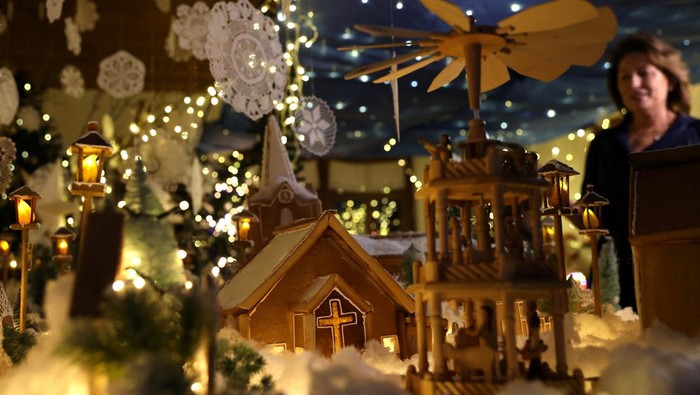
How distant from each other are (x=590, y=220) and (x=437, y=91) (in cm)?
460

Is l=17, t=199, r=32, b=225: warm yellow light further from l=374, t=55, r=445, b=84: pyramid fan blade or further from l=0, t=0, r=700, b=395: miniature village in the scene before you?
l=374, t=55, r=445, b=84: pyramid fan blade

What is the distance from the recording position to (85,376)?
2357mm

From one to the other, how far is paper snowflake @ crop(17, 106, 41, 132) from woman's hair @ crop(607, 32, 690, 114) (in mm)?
5910

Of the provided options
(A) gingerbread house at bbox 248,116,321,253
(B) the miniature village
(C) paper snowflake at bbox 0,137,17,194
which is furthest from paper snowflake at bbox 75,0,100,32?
(B) the miniature village

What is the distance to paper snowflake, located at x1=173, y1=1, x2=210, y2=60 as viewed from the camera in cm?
609

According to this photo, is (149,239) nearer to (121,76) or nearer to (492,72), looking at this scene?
(492,72)

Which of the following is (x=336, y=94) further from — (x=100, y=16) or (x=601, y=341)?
(x=601, y=341)

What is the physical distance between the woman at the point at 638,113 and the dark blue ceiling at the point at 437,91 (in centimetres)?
47

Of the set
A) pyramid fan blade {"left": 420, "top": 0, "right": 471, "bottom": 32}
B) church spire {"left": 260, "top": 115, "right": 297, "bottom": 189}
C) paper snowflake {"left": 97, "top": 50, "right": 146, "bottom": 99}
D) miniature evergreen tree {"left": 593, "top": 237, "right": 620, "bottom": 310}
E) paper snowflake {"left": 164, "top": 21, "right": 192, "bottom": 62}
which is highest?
paper snowflake {"left": 164, "top": 21, "right": 192, "bottom": 62}

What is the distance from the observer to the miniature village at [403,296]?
2.31 metres

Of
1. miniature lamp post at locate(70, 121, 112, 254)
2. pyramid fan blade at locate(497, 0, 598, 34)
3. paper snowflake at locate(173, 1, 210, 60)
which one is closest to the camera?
pyramid fan blade at locate(497, 0, 598, 34)

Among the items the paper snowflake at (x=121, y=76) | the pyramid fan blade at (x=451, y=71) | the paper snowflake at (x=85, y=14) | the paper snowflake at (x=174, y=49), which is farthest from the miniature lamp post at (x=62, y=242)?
the pyramid fan blade at (x=451, y=71)

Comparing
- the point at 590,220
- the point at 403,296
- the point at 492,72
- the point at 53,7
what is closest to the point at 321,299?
the point at 403,296

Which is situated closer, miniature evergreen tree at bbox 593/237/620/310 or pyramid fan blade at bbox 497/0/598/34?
pyramid fan blade at bbox 497/0/598/34
